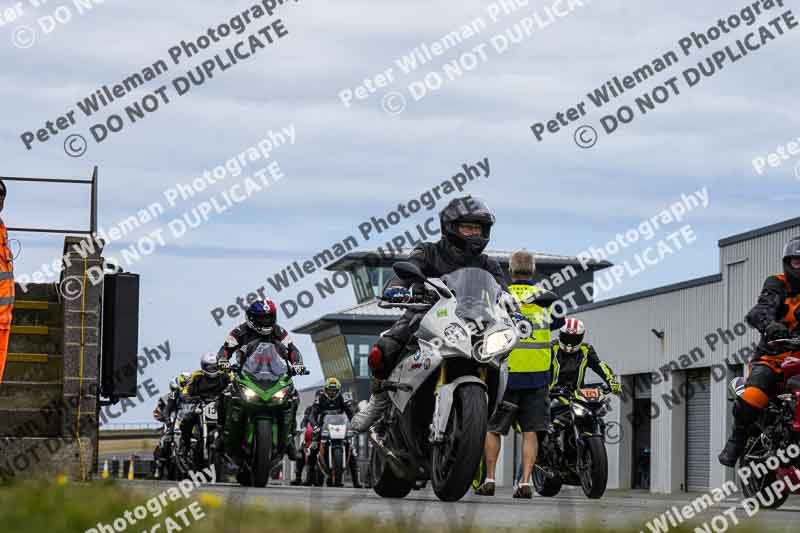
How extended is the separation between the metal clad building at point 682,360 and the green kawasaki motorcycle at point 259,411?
1949 cm

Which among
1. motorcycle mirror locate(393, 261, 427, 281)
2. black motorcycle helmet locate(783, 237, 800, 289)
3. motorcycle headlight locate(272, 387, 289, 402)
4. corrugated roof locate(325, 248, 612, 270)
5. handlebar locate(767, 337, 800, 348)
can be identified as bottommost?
motorcycle headlight locate(272, 387, 289, 402)

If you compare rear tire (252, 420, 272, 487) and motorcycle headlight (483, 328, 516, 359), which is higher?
motorcycle headlight (483, 328, 516, 359)

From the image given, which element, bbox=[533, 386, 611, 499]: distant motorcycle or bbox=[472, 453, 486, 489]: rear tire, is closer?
bbox=[472, 453, 486, 489]: rear tire

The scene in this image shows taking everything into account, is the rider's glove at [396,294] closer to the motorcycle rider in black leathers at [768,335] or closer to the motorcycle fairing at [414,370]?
the motorcycle fairing at [414,370]

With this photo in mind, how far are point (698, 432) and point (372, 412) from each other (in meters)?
28.7

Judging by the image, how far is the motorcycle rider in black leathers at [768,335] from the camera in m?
12.5

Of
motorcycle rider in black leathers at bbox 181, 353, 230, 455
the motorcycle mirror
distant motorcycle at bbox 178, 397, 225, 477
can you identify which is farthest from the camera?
motorcycle rider in black leathers at bbox 181, 353, 230, 455

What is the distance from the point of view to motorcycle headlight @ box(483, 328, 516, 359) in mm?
10352

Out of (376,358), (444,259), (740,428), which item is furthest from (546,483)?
(376,358)

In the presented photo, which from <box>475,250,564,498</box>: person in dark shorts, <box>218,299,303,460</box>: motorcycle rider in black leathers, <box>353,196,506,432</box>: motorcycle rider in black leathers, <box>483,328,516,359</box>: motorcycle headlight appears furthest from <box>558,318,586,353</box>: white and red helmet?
<box>483,328,516,359</box>: motorcycle headlight

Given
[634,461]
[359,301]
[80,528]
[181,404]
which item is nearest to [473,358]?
[80,528]

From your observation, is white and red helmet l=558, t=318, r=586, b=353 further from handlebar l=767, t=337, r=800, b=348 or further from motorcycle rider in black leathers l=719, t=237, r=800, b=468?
handlebar l=767, t=337, r=800, b=348

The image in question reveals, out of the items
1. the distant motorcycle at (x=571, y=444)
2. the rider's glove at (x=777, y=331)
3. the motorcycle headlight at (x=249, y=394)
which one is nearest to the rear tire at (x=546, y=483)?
the distant motorcycle at (x=571, y=444)

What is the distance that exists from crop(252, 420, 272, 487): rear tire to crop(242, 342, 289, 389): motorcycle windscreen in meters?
0.42
